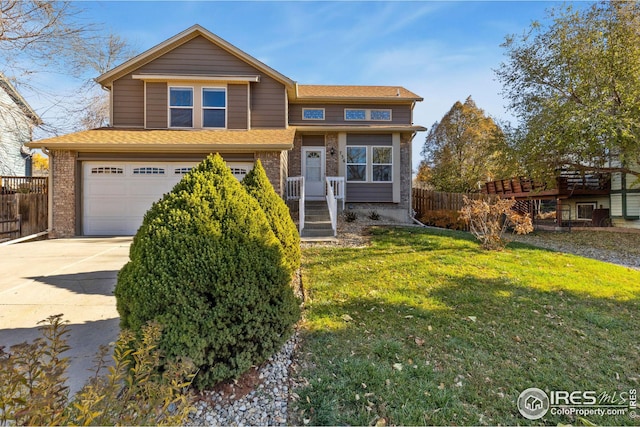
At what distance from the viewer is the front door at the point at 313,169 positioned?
45.2 feet

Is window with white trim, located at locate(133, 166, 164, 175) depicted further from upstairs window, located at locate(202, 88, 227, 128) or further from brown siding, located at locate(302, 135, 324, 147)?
brown siding, located at locate(302, 135, 324, 147)

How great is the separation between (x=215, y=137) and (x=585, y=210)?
19014 mm

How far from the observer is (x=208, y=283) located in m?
2.52

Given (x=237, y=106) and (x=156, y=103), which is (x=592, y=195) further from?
(x=156, y=103)

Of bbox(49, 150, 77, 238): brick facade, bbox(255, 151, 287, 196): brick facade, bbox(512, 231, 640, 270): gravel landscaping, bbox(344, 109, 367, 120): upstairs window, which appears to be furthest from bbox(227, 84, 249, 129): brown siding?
bbox(512, 231, 640, 270): gravel landscaping

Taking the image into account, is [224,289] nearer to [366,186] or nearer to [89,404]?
[89,404]

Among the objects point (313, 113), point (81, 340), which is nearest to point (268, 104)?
point (313, 113)

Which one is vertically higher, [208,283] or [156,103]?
[156,103]

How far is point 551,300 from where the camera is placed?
4625 mm

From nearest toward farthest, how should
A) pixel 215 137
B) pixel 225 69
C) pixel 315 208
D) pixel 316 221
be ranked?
pixel 215 137
pixel 316 221
pixel 225 69
pixel 315 208

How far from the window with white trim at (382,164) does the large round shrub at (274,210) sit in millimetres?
9316

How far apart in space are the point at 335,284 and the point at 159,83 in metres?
10.3

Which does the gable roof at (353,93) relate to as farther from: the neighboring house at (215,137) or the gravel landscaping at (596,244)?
the gravel landscaping at (596,244)

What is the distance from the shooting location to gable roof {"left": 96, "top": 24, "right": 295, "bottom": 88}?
11.0 metres
